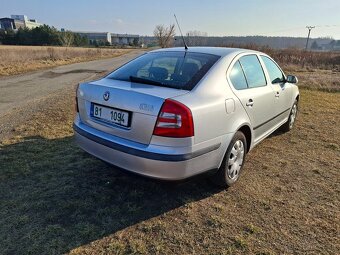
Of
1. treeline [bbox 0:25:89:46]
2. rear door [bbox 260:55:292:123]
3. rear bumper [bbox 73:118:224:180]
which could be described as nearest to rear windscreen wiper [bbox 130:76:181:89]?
rear bumper [bbox 73:118:224:180]

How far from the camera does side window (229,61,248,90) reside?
→ 127 inches

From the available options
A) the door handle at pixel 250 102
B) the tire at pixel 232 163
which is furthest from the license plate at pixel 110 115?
the door handle at pixel 250 102

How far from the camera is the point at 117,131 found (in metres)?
2.76

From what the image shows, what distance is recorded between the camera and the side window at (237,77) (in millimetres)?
3221

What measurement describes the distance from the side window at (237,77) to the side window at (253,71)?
12cm

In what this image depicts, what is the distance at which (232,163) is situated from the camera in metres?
3.28

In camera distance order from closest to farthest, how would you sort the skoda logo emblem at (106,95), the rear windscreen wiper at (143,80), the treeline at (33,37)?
the skoda logo emblem at (106,95), the rear windscreen wiper at (143,80), the treeline at (33,37)

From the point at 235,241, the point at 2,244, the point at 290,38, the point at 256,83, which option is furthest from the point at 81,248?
the point at 290,38

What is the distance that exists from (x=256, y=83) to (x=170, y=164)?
1917 millimetres

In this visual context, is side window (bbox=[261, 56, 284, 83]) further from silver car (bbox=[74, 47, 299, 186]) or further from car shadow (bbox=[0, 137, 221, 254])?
car shadow (bbox=[0, 137, 221, 254])

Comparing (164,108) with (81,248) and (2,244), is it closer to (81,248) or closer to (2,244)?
(81,248)

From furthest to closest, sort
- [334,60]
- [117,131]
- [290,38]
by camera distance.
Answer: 1. [290,38]
2. [334,60]
3. [117,131]

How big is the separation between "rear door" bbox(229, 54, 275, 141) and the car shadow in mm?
1063

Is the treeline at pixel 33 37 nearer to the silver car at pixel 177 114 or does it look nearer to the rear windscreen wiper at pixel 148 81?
the silver car at pixel 177 114
